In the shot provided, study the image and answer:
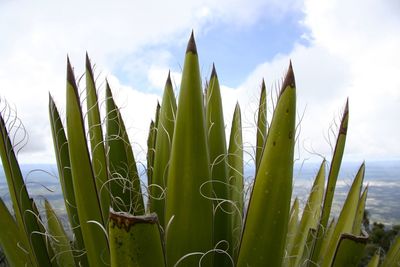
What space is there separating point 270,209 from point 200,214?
180 mm

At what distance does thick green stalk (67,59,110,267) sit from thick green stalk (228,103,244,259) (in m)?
0.46

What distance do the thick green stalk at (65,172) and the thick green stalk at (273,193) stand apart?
62 centimetres

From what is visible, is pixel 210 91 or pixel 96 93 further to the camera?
pixel 210 91

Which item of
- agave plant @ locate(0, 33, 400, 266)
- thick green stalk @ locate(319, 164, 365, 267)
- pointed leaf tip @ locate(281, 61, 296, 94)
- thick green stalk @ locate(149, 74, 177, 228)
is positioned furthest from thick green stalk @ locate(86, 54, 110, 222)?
thick green stalk @ locate(319, 164, 365, 267)

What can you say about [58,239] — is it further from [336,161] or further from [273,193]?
[336,161]

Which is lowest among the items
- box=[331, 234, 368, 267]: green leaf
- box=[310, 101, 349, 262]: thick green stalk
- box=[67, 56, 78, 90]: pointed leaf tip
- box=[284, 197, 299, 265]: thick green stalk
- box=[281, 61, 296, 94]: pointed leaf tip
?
box=[284, 197, 299, 265]: thick green stalk

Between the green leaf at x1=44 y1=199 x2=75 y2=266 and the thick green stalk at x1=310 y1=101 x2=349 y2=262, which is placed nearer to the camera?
the thick green stalk at x1=310 y1=101 x2=349 y2=262

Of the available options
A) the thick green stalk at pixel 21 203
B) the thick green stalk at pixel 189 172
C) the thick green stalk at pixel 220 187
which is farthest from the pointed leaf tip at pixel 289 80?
the thick green stalk at pixel 21 203

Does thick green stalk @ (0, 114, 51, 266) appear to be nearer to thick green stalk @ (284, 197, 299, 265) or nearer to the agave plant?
the agave plant

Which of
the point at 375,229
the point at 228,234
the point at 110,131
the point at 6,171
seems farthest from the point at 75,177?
the point at 375,229

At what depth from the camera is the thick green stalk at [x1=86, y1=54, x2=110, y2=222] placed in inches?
51.4

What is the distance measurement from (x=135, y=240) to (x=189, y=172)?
24 cm

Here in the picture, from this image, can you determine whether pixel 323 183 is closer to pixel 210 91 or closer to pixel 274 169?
pixel 210 91

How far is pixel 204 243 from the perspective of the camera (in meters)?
1.05
